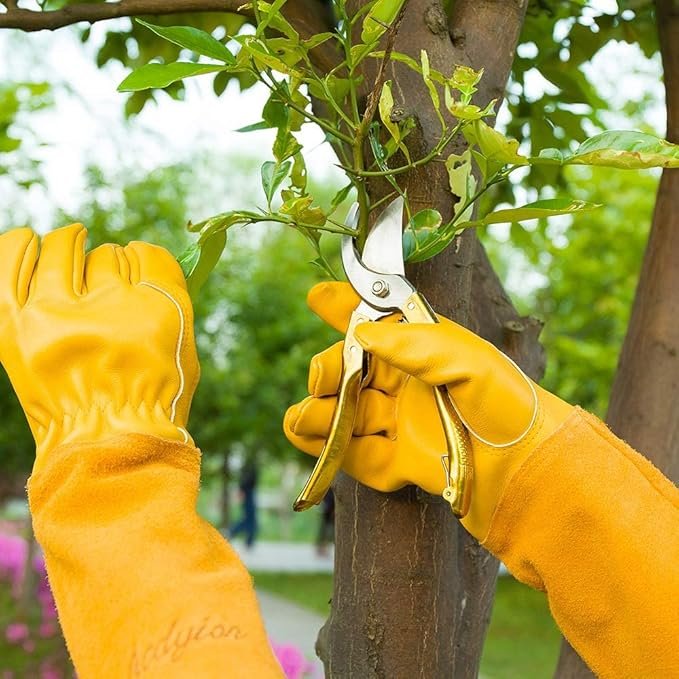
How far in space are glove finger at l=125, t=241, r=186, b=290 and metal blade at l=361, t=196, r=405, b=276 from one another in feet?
0.71

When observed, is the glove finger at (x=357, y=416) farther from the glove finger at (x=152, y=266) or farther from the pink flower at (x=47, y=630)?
the pink flower at (x=47, y=630)

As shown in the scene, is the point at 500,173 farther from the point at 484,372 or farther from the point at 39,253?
the point at 39,253

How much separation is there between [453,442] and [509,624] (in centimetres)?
686

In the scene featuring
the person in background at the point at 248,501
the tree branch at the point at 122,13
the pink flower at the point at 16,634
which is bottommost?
the person in background at the point at 248,501

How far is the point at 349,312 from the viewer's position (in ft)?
3.75

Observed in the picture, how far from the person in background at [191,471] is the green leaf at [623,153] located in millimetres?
213

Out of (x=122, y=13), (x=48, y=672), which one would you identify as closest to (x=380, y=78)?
(x=122, y=13)

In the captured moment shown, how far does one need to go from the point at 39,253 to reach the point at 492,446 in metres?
0.53

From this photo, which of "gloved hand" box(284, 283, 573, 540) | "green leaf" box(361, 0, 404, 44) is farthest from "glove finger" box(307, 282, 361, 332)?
"green leaf" box(361, 0, 404, 44)

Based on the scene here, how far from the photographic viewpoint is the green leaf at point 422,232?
1.05m

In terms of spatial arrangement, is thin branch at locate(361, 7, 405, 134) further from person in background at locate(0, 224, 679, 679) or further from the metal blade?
person in background at locate(0, 224, 679, 679)

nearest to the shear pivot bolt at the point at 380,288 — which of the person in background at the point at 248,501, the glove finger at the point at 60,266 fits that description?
the glove finger at the point at 60,266

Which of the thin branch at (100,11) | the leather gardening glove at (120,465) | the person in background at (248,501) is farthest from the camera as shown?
the person in background at (248,501)

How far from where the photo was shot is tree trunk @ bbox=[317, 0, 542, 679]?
1.14m
